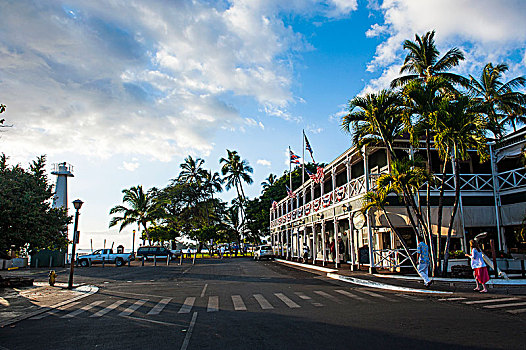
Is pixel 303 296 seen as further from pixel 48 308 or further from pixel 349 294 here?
pixel 48 308

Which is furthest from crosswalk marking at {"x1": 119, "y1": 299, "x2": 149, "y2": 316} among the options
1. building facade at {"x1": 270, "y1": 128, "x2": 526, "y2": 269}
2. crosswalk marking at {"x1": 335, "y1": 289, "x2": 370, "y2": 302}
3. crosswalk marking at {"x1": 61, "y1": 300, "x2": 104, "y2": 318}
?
building facade at {"x1": 270, "y1": 128, "x2": 526, "y2": 269}

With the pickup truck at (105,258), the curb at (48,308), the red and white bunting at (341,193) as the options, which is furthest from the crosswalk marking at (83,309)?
the pickup truck at (105,258)

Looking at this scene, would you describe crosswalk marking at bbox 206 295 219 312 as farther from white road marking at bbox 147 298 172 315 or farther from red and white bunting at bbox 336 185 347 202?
red and white bunting at bbox 336 185 347 202

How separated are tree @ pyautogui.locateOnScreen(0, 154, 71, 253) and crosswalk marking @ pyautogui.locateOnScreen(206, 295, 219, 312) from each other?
24.5 ft

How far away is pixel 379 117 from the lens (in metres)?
17.0

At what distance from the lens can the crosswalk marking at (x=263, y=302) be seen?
10127mm

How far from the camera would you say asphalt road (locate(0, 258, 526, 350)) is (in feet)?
20.9

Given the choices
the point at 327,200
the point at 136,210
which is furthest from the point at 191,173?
the point at 327,200

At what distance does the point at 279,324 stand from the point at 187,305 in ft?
13.0

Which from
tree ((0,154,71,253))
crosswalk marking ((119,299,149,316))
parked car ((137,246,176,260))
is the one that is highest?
tree ((0,154,71,253))

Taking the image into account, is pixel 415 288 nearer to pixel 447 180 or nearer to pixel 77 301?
pixel 447 180

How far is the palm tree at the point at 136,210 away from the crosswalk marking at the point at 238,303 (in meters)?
43.8

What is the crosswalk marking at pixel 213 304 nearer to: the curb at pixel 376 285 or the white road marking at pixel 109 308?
the white road marking at pixel 109 308

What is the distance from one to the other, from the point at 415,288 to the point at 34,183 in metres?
15.2
